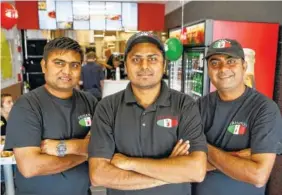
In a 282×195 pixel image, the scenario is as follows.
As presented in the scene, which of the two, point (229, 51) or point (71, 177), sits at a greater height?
point (229, 51)

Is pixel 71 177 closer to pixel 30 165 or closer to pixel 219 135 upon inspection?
pixel 30 165

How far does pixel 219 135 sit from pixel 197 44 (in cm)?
227

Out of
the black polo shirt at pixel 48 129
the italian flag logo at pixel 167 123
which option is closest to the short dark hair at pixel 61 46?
the black polo shirt at pixel 48 129

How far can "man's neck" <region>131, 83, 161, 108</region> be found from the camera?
5.12 feet

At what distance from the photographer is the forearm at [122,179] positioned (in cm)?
141

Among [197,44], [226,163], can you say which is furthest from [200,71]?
[226,163]

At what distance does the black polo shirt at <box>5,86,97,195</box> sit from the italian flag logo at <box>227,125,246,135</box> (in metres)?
0.90

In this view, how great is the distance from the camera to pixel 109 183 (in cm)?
142

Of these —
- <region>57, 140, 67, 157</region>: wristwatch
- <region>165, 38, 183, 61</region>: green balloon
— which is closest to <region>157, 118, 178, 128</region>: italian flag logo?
<region>57, 140, 67, 157</region>: wristwatch

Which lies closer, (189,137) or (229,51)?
(189,137)

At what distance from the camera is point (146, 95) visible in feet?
5.14

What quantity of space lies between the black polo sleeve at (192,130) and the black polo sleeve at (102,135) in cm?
A: 37

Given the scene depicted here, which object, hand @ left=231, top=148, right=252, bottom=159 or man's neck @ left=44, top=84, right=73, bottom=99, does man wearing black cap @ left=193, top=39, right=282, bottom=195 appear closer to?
hand @ left=231, top=148, right=252, bottom=159

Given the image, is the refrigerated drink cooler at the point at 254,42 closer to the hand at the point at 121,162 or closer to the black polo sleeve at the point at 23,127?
the hand at the point at 121,162
